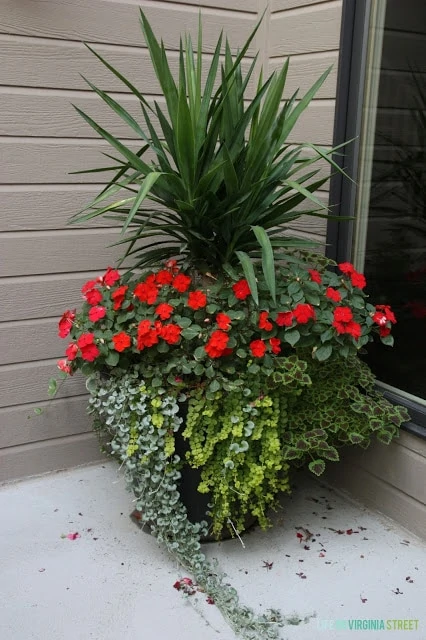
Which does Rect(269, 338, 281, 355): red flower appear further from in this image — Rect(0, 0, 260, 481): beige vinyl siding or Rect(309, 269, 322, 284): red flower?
Rect(0, 0, 260, 481): beige vinyl siding

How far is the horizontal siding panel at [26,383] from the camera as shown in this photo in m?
2.38

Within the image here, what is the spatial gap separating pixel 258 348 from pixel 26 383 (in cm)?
101

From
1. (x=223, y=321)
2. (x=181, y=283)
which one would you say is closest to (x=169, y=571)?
(x=223, y=321)

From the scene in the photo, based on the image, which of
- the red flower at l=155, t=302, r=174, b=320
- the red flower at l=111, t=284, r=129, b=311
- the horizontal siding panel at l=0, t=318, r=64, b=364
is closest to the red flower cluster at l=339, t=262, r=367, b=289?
the red flower at l=155, t=302, r=174, b=320

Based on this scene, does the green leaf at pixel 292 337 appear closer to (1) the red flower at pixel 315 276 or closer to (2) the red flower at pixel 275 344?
(2) the red flower at pixel 275 344

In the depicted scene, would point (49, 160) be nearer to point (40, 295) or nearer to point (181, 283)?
point (40, 295)

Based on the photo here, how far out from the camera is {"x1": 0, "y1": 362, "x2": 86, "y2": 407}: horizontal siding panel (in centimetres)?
238

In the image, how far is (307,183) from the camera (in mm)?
2504

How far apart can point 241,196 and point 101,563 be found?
1229 mm

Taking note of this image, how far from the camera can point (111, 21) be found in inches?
90.5

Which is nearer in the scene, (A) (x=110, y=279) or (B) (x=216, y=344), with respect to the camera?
(B) (x=216, y=344)

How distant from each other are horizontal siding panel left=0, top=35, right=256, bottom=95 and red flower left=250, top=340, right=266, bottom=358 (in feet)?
3.74

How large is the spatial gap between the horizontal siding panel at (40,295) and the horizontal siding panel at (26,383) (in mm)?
195

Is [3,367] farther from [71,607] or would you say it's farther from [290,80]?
[290,80]
